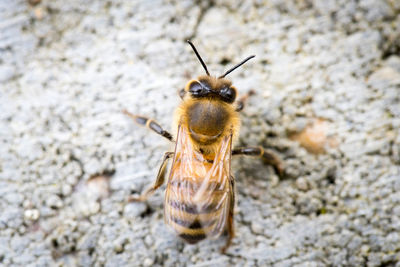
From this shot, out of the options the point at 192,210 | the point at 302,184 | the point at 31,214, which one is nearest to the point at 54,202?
the point at 31,214

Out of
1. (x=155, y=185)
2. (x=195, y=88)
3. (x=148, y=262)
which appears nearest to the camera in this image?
(x=148, y=262)

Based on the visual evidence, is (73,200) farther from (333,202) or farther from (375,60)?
(375,60)

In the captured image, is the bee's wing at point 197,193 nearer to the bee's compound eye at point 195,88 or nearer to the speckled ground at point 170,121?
the speckled ground at point 170,121

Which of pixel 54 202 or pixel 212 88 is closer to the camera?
pixel 54 202

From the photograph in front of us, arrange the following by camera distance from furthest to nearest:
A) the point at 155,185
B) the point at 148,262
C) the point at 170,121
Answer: the point at 170,121
the point at 155,185
the point at 148,262

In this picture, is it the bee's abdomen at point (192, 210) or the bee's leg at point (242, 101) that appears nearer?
the bee's abdomen at point (192, 210)

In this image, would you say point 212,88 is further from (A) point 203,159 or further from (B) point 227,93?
(A) point 203,159

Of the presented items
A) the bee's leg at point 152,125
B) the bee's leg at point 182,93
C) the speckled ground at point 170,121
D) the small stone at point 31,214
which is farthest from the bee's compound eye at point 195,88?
the small stone at point 31,214
